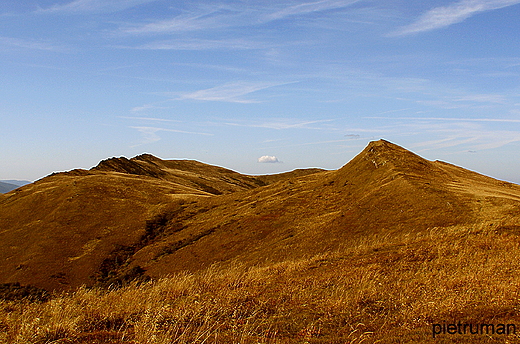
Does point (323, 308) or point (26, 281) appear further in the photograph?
point (26, 281)

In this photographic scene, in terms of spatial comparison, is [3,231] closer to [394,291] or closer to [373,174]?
[373,174]

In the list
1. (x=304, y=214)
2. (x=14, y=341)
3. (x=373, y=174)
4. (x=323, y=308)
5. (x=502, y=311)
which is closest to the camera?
(x=14, y=341)

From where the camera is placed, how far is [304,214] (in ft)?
174

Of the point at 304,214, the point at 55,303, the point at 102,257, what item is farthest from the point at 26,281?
the point at 55,303

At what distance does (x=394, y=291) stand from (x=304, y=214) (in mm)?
38964

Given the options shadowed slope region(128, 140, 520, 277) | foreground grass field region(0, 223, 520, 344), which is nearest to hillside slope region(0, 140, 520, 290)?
shadowed slope region(128, 140, 520, 277)

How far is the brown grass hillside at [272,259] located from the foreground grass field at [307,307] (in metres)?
0.07

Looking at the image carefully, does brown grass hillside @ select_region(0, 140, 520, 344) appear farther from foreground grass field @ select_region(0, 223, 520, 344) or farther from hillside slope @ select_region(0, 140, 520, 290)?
hillside slope @ select_region(0, 140, 520, 290)

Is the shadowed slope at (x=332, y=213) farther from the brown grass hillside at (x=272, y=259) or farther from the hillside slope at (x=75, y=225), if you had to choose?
the hillside slope at (x=75, y=225)

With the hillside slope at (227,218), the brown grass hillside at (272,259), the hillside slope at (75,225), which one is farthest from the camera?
the hillside slope at (75,225)

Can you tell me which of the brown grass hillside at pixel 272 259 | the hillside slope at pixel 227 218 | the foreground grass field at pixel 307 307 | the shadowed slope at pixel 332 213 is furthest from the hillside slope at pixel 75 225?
the foreground grass field at pixel 307 307

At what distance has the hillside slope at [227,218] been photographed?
36625 mm

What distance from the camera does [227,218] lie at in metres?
64.2

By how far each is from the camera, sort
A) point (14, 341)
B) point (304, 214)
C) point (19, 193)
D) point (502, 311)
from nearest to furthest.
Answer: point (14, 341) < point (502, 311) < point (304, 214) < point (19, 193)
